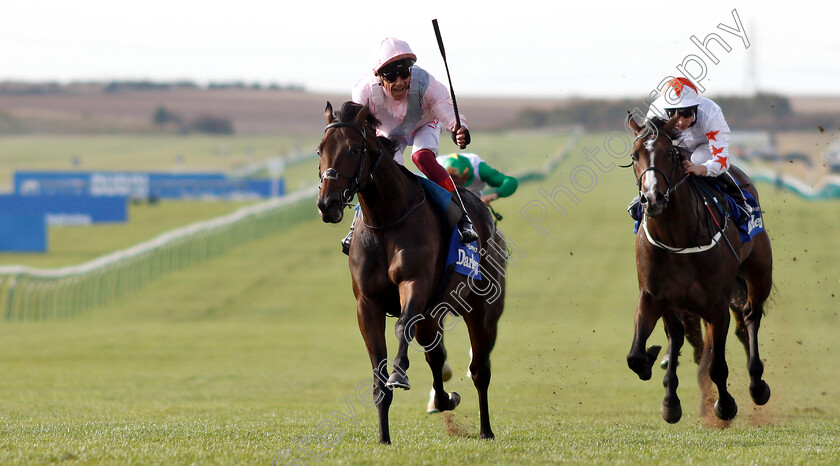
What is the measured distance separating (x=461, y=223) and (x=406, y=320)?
122cm

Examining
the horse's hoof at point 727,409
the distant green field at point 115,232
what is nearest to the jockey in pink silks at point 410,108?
the horse's hoof at point 727,409

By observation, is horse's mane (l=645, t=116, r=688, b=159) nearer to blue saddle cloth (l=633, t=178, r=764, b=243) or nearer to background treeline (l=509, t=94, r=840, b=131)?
blue saddle cloth (l=633, t=178, r=764, b=243)

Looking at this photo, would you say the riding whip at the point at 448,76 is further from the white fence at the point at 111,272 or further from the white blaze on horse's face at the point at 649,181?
the white fence at the point at 111,272

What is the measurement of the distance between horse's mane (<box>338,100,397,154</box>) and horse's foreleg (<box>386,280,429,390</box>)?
0.95m

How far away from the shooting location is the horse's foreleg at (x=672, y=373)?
315 inches

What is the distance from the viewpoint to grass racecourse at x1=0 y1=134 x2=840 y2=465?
21.5 ft

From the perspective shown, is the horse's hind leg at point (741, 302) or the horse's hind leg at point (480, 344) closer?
the horse's hind leg at point (480, 344)

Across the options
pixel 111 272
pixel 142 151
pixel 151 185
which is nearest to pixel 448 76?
pixel 111 272

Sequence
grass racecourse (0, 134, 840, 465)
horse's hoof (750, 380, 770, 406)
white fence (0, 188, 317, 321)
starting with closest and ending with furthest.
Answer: grass racecourse (0, 134, 840, 465)
horse's hoof (750, 380, 770, 406)
white fence (0, 188, 317, 321)

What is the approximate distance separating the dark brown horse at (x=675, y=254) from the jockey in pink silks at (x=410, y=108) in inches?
49.2

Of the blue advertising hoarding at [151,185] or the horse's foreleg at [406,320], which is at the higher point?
the horse's foreleg at [406,320]

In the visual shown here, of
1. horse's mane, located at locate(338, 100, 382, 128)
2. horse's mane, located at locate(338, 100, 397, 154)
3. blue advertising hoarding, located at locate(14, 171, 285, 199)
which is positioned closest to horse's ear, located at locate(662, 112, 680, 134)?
horse's mane, located at locate(338, 100, 397, 154)

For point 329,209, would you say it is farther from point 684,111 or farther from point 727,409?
point 727,409

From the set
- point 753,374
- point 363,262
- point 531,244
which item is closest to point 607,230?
point 531,244
